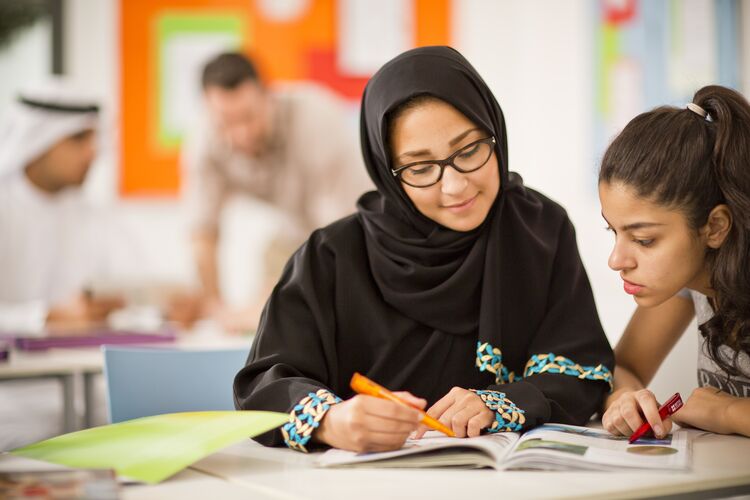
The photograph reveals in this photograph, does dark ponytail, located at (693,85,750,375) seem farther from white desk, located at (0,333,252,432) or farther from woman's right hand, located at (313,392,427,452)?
white desk, located at (0,333,252,432)

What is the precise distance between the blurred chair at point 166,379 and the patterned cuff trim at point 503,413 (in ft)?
2.34

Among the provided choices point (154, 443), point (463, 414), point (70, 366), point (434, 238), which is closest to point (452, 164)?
point (434, 238)

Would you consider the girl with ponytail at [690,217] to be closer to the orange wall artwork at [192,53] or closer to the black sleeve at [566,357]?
the black sleeve at [566,357]

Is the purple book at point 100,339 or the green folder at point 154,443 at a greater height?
the green folder at point 154,443

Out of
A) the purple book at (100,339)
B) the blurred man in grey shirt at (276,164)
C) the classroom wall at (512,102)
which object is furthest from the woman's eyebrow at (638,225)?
the classroom wall at (512,102)

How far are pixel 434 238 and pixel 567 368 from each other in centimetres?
29

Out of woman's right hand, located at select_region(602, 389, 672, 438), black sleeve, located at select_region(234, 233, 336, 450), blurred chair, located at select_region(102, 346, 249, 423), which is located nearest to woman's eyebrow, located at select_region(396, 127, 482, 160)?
black sleeve, located at select_region(234, 233, 336, 450)

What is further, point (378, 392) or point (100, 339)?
point (100, 339)

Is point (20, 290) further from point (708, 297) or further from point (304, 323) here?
point (708, 297)

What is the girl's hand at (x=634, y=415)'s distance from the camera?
1.22 metres

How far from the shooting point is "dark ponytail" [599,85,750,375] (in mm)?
1293

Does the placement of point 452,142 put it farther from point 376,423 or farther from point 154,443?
point 154,443

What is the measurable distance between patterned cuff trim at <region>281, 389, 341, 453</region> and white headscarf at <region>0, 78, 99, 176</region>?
3.02m

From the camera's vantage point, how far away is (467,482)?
0.99 m
